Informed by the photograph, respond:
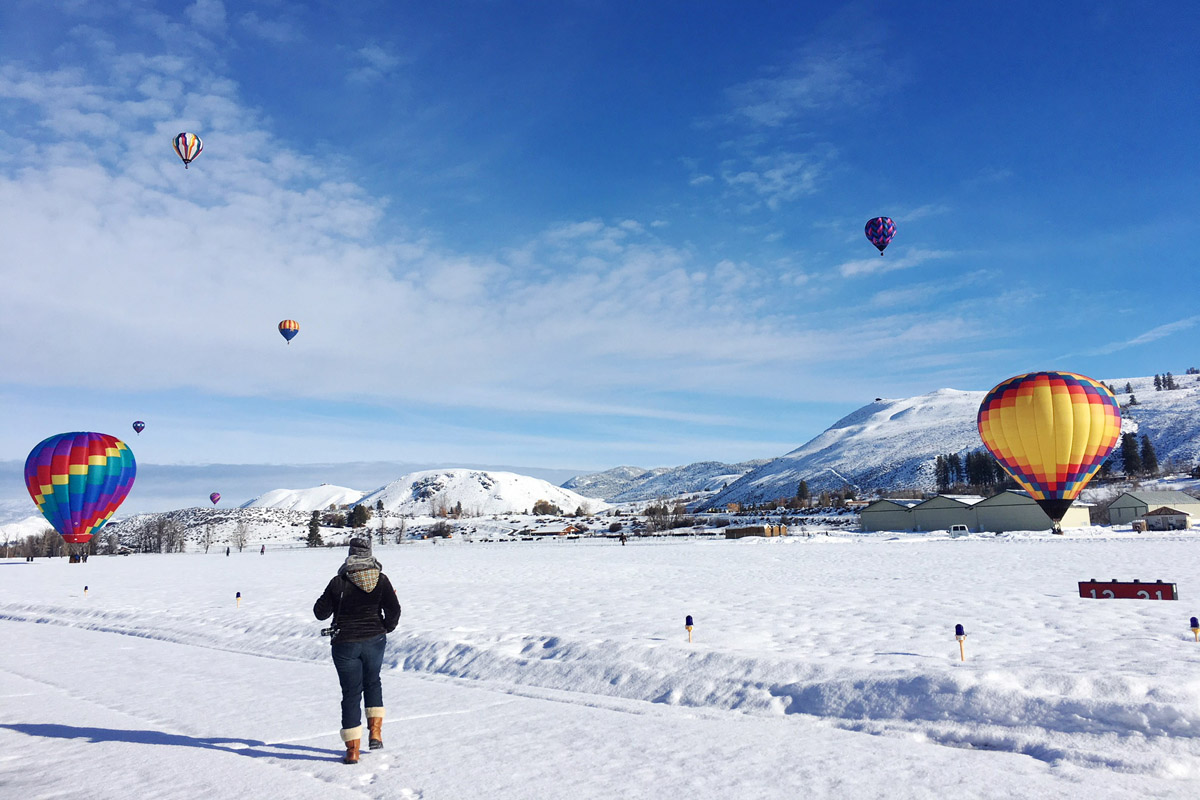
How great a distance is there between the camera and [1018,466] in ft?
157

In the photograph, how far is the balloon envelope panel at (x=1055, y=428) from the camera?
45.0m

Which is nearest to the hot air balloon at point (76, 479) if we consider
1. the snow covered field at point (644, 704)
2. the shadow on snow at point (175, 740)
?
the snow covered field at point (644, 704)

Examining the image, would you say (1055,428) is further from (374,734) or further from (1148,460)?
(1148,460)

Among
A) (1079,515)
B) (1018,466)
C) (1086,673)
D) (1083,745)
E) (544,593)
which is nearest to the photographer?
(1083,745)

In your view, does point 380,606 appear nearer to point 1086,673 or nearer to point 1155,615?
point 1086,673

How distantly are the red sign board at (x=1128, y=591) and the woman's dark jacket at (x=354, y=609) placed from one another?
61.5 feet

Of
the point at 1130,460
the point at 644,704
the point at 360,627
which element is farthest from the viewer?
the point at 1130,460

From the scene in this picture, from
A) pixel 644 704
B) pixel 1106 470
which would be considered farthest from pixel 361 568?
pixel 1106 470

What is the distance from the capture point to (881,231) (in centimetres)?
5031

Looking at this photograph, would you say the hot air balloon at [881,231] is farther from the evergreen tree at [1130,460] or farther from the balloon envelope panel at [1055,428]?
the evergreen tree at [1130,460]

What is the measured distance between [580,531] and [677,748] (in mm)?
125544

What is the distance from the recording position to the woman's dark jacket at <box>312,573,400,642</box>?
25.1 feet

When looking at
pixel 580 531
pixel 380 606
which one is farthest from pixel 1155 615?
pixel 580 531

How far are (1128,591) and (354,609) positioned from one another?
64.1 ft
